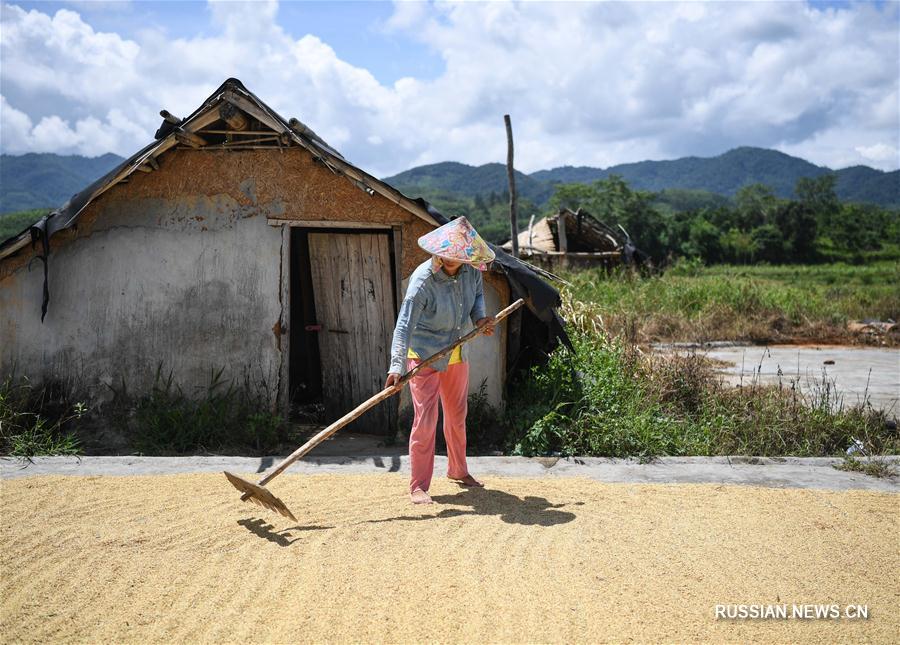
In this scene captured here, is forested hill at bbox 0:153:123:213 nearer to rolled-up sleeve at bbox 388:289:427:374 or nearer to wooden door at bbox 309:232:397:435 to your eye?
wooden door at bbox 309:232:397:435

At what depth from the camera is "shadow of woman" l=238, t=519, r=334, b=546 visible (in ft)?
13.5

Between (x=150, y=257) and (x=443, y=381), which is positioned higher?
(x=150, y=257)

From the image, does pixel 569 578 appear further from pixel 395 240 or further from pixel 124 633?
pixel 395 240

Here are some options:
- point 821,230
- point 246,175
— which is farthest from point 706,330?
point 821,230

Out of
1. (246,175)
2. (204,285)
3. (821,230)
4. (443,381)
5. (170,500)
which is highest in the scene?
(821,230)

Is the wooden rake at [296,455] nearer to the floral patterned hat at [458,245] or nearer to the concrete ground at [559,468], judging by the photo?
the floral patterned hat at [458,245]

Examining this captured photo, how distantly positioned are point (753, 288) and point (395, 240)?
11.1m

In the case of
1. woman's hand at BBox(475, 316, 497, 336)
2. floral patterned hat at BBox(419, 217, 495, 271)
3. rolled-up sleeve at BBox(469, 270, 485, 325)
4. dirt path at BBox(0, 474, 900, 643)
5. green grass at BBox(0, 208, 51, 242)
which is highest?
green grass at BBox(0, 208, 51, 242)

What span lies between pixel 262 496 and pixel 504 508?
5.17 ft

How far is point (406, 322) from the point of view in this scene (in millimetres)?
4691

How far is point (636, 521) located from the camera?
4.46 m

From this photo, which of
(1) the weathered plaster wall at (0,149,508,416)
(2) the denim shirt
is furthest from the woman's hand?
(1) the weathered plaster wall at (0,149,508,416)

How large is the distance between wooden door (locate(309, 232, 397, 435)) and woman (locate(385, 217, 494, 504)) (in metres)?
2.35

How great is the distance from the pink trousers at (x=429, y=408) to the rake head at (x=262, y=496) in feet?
3.01
